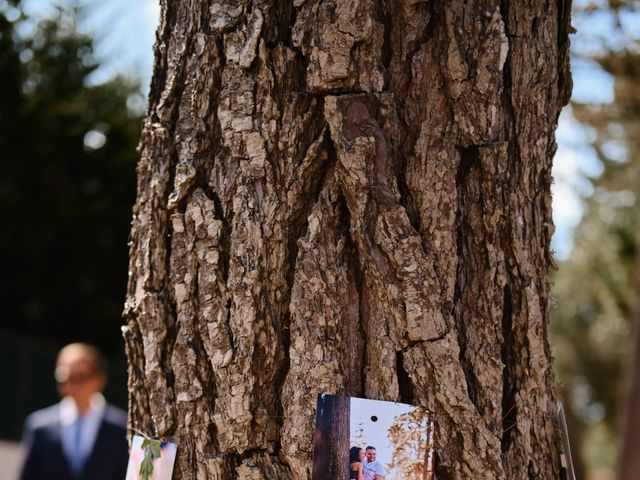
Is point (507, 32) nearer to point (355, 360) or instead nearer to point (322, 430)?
point (355, 360)

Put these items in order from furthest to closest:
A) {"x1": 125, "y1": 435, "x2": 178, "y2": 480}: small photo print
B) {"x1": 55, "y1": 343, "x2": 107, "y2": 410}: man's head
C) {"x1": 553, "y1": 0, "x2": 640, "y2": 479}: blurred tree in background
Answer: {"x1": 553, "y1": 0, "x2": 640, "y2": 479}: blurred tree in background → {"x1": 55, "y1": 343, "x2": 107, "y2": 410}: man's head → {"x1": 125, "y1": 435, "x2": 178, "y2": 480}: small photo print

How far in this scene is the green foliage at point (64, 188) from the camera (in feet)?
41.6

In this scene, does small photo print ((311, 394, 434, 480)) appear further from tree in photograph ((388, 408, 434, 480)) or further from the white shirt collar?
the white shirt collar

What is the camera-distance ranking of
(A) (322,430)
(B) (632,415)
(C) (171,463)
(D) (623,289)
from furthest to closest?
(D) (623,289) < (B) (632,415) < (C) (171,463) < (A) (322,430)

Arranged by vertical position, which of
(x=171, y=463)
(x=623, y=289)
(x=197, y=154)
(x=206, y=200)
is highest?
(x=623, y=289)

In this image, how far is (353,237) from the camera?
6.48ft

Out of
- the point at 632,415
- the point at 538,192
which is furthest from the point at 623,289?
the point at 538,192

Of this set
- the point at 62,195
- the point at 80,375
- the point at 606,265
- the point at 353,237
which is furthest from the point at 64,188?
the point at 353,237

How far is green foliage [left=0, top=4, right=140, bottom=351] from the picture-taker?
12680 millimetres

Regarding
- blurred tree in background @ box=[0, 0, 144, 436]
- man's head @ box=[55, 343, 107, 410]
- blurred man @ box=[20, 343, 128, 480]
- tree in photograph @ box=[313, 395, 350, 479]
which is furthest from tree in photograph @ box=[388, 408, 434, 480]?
blurred tree in background @ box=[0, 0, 144, 436]

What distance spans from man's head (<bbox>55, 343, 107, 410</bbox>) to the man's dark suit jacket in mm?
234

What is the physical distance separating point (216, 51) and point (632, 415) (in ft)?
29.7

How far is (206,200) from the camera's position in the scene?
206 cm

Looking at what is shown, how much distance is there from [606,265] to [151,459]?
52.5ft
